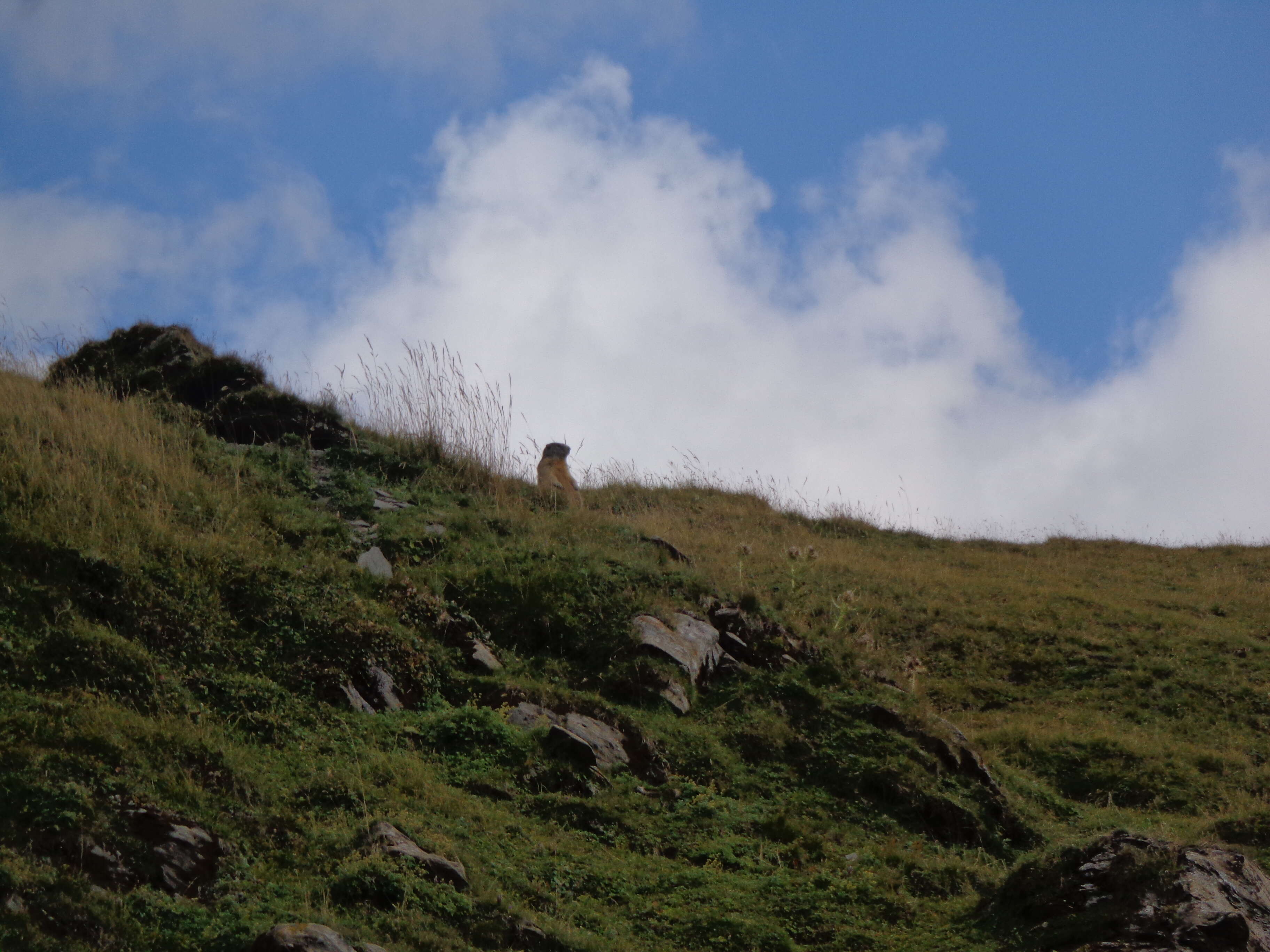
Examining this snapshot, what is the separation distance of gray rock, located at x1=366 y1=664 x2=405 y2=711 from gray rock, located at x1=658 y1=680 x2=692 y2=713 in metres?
2.27

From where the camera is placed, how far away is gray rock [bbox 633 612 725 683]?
9.52 meters

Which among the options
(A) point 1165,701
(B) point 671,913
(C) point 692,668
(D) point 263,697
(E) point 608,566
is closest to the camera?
(B) point 671,913

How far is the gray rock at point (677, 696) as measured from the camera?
905cm

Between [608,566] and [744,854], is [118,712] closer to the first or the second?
[744,854]

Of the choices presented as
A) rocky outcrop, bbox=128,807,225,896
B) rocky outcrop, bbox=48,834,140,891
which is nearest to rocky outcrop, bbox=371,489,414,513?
rocky outcrop, bbox=128,807,225,896

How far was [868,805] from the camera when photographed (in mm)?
8312

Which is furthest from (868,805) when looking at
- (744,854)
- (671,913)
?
(671,913)

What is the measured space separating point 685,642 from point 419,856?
14.7 ft

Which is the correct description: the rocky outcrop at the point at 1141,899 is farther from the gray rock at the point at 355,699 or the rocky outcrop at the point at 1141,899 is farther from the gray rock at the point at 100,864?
the gray rock at the point at 100,864

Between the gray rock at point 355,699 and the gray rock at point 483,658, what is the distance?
1.23 metres

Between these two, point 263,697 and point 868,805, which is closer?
point 263,697

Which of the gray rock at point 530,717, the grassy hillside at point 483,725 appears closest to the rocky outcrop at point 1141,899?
the grassy hillside at point 483,725

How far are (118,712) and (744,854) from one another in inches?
159

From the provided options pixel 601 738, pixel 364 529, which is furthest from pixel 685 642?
pixel 364 529
